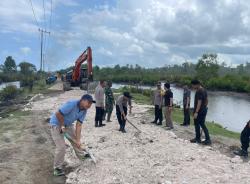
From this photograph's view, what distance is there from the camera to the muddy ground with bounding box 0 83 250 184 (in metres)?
8.99

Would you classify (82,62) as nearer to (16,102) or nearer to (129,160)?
(16,102)

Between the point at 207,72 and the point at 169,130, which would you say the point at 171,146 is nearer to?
the point at 169,130

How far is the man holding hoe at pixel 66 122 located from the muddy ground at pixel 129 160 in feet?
1.80

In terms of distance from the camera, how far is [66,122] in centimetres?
923

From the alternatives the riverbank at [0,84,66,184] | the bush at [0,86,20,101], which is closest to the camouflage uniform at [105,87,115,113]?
the riverbank at [0,84,66,184]

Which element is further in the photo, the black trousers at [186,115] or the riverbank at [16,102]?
the riverbank at [16,102]

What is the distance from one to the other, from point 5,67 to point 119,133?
115440 mm

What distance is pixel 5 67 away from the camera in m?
123

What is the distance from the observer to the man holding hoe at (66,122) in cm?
881

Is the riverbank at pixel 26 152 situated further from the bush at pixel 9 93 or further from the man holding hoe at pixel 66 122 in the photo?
the bush at pixel 9 93

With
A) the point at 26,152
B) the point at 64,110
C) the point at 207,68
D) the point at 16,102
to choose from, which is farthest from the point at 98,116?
the point at 207,68

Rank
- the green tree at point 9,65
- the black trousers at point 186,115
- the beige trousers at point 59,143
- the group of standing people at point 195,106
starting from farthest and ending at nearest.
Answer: the green tree at point 9,65 → the black trousers at point 186,115 → the group of standing people at point 195,106 → the beige trousers at point 59,143

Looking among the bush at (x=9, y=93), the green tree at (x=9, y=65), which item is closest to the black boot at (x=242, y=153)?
the bush at (x=9, y=93)

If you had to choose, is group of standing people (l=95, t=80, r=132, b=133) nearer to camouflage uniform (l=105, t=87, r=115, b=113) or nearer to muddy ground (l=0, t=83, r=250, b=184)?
camouflage uniform (l=105, t=87, r=115, b=113)
